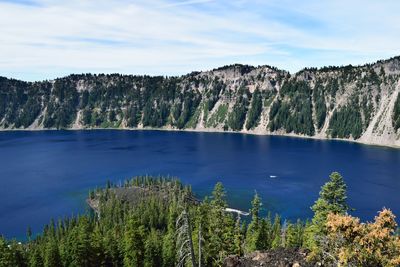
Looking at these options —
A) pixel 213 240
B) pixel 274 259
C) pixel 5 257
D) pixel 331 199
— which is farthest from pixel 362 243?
pixel 5 257

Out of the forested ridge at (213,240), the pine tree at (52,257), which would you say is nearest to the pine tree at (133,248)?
the forested ridge at (213,240)

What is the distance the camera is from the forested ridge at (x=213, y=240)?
43656 mm

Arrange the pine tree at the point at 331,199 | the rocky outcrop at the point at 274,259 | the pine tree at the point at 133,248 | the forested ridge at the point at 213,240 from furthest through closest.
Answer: the pine tree at the point at 133,248 → the pine tree at the point at 331,199 → the rocky outcrop at the point at 274,259 → the forested ridge at the point at 213,240

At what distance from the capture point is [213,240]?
102 metres

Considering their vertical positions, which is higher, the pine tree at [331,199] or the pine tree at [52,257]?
the pine tree at [331,199]

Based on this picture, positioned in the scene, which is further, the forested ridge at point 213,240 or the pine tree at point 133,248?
the pine tree at point 133,248

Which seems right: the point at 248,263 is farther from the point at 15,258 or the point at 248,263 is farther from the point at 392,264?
the point at 15,258

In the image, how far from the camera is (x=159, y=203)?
185 meters

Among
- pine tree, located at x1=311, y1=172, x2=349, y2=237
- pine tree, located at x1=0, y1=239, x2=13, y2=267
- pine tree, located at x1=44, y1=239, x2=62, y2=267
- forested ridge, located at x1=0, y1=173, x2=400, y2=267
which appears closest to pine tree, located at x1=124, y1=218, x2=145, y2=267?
forested ridge, located at x1=0, y1=173, x2=400, y2=267

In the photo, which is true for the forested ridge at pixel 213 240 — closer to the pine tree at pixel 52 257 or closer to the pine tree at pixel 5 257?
the pine tree at pixel 52 257

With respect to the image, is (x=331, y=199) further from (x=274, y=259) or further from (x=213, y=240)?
(x=213, y=240)

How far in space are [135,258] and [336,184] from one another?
56.8 m

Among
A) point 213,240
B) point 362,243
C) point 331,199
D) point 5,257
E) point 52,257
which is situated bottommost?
point 52,257

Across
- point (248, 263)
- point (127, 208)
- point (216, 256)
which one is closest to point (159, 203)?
point (127, 208)
